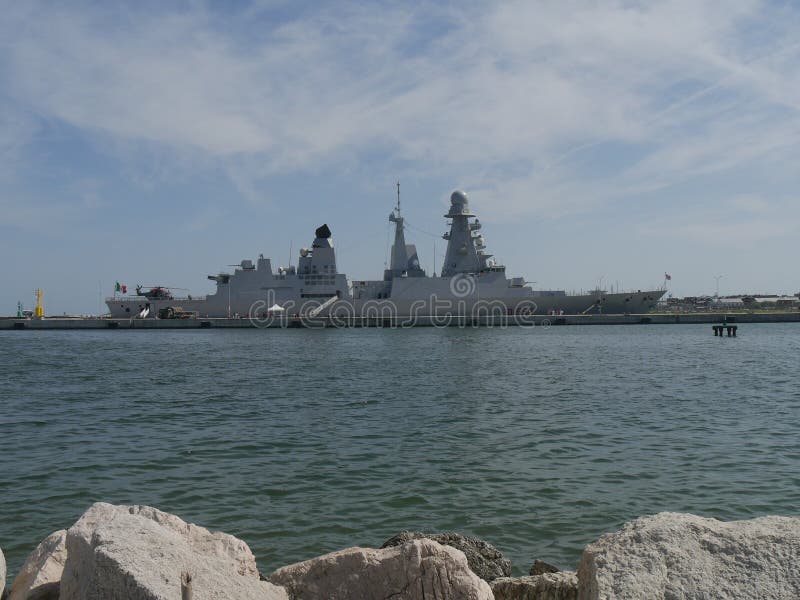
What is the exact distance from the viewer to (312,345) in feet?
125

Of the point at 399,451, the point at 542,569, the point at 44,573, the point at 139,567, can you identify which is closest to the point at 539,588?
the point at 542,569

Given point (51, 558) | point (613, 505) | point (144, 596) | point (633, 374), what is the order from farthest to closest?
1. point (633, 374)
2. point (613, 505)
3. point (51, 558)
4. point (144, 596)

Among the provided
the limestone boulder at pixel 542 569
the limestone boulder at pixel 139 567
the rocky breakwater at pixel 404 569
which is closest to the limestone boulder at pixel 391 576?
the rocky breakwater at pixel 404 569

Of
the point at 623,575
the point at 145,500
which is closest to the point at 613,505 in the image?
the point at 623,575

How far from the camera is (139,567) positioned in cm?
328

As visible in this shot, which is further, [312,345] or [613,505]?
[312,345]

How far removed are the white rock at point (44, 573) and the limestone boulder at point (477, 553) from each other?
7.72 ft

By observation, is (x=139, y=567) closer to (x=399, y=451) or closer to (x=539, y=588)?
(x=539, y=588)

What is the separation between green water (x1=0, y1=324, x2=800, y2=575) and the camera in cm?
716

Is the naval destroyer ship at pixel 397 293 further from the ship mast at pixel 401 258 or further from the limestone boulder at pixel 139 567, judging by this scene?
the limestone boulder at pixel 139 567

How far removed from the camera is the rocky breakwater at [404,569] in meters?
3.32

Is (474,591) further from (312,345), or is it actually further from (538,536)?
(312,345)

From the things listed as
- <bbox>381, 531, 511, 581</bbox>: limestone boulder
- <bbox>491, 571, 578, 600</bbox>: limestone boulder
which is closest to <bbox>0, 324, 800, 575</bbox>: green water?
<bbox>381, 531, 511, 581</bbox>: limestone boulder

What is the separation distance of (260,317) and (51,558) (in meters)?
55.4
